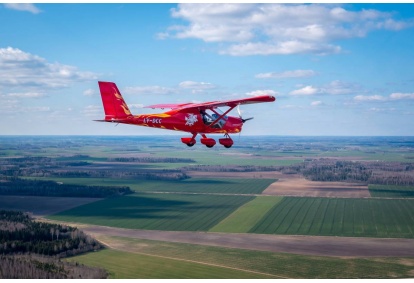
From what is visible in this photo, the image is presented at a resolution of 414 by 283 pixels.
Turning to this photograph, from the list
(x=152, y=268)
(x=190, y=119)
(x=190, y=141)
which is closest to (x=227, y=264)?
(x=152, y=268)

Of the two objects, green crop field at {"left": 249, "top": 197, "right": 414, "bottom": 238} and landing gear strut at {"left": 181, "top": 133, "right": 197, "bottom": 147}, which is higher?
landing gear strut at {"left": 181, "top": 133, "right": 197, "bottom": 147}

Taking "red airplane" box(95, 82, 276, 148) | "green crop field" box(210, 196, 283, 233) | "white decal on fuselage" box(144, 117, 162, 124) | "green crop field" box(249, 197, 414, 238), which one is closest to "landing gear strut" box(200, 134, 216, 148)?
"red airplane" box(95, 82, 276, 148)

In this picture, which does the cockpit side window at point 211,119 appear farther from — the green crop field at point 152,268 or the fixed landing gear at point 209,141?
the green crop field at point 152,268

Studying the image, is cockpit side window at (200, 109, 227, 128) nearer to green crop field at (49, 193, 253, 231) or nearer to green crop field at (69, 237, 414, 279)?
green crop field at (69, 237, 414, 279)

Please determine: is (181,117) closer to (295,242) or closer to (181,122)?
(181,122)
